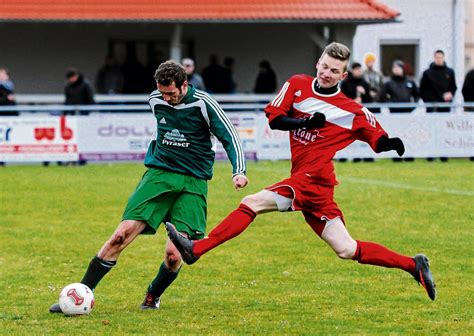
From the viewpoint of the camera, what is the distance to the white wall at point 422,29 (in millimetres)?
33688

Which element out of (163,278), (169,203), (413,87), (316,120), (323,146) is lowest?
(413,87)

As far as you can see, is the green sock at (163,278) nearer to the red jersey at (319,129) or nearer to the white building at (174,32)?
the red jersey at (319,129)

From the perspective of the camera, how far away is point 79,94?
23312 millimetres

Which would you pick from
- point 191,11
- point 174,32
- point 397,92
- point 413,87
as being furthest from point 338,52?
point 174,32

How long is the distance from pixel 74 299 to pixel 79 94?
49.1 feet

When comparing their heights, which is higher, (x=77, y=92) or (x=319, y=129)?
(x=319, y=129)

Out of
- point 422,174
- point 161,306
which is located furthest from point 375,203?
point 161,306

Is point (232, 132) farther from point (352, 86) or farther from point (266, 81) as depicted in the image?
point (266, 81)

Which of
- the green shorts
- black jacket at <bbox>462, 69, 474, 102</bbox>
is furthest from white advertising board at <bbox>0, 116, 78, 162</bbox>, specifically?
the green shorts

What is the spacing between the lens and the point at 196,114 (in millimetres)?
8742

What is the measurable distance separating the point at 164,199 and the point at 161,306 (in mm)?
916

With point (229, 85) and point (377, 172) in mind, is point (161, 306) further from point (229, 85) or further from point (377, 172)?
point (229, 85)

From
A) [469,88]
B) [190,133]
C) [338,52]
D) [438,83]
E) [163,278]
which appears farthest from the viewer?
[469,88]

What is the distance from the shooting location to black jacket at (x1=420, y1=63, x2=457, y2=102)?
23.5 m
